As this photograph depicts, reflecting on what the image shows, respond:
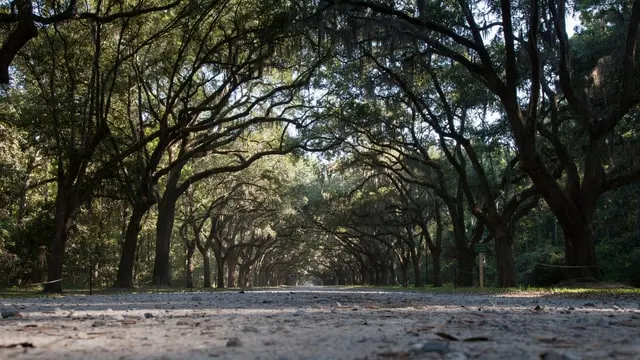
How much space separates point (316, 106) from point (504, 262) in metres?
9.55

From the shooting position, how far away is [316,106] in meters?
22.2

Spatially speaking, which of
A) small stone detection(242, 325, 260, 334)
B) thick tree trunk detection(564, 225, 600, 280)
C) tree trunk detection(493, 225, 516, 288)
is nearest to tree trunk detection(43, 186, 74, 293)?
small stone detection(242, 325, 260, 334)

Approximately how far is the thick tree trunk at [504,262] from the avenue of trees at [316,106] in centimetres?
7

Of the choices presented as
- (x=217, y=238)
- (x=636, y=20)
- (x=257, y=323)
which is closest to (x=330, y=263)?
(x=217, y=238)

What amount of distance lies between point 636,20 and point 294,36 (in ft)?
29.0

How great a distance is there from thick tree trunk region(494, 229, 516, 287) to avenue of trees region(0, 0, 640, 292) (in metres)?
0.07

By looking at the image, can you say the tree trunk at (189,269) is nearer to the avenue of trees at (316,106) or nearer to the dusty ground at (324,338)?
the avenue of trees at (316,106)

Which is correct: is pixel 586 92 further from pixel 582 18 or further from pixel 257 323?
pixel 257 323

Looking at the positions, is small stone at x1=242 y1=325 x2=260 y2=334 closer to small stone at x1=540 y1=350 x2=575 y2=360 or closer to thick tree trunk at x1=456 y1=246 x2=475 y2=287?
small stone at x1=540 y1=350 x2=575 y2=360

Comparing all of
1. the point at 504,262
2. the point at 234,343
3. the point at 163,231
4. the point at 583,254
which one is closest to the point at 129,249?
the point at 163,231

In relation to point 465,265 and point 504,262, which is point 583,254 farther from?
point 465,265

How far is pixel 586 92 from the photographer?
610 inches

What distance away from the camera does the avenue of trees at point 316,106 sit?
45.8 ft

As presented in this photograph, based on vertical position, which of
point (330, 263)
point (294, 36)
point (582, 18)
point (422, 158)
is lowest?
point (330, 263)
